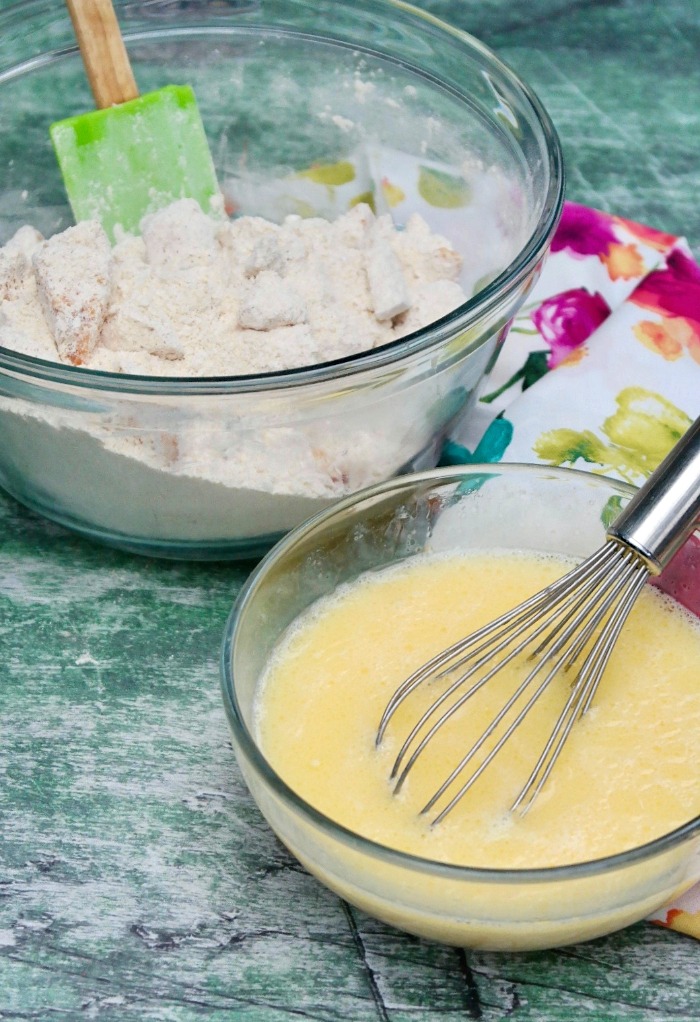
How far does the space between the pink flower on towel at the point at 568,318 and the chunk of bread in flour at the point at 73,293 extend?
16.4 inches

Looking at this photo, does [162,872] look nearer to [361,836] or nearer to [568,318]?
[361,836]

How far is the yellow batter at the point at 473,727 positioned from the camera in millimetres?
690

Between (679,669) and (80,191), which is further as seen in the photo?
(80,191)

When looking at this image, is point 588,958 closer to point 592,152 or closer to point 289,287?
point 289,287

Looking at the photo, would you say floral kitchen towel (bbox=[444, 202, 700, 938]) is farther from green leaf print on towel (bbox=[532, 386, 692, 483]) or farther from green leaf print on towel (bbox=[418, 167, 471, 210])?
green leaf print on towel (bbox=[418, 167, 471, 210])

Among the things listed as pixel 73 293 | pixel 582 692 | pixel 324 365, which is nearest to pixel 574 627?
pixel 582 692

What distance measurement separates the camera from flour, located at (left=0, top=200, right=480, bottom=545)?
89cm

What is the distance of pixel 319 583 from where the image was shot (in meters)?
0.85

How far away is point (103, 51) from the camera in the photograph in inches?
44.3

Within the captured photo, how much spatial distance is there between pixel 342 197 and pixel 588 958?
33.6 inches

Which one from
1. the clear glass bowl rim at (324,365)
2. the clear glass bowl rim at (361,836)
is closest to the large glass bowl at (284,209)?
the clear glass bowl rim at (324,365)

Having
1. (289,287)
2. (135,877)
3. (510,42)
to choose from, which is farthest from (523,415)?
(510,42)

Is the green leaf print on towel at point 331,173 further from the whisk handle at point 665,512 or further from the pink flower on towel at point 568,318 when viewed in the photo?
the whisk handle at point 665,512

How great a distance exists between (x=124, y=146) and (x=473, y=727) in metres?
0.69
